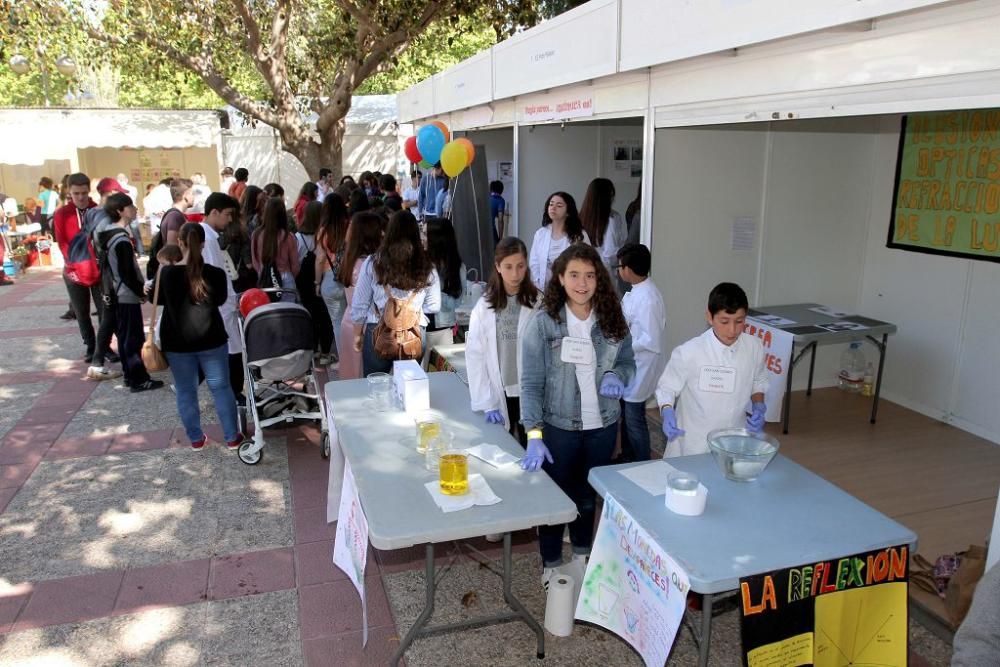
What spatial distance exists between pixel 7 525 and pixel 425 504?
2855mm

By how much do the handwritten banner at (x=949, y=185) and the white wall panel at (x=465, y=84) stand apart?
363cm

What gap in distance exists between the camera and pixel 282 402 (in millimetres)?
5051

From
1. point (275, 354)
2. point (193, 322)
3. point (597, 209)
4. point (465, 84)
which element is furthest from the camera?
point (465, 84)

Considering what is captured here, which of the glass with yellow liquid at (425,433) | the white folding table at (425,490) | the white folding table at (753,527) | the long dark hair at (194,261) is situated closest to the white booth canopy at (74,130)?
the long dark hair at (194,261)

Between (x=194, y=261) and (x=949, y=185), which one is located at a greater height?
(x=949, y=185)

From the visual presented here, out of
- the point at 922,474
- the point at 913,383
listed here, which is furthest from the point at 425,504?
the point at 913,383

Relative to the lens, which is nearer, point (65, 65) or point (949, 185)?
point (949, 185)

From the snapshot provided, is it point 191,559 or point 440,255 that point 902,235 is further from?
point 191,559

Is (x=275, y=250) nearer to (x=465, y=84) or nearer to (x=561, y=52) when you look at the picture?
(x=561, y=52)

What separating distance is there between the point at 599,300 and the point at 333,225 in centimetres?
315

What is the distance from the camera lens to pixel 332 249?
554 cm

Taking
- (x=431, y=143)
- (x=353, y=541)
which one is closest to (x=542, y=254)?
(x=431, y=143)

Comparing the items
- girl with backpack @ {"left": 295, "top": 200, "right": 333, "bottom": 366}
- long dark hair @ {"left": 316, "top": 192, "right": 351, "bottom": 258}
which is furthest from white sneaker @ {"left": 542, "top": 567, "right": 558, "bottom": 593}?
girl with backpack @ {"left": 295, "top": 200, "right": 333, "bottom": 366}

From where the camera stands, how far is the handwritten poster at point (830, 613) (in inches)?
81.3
